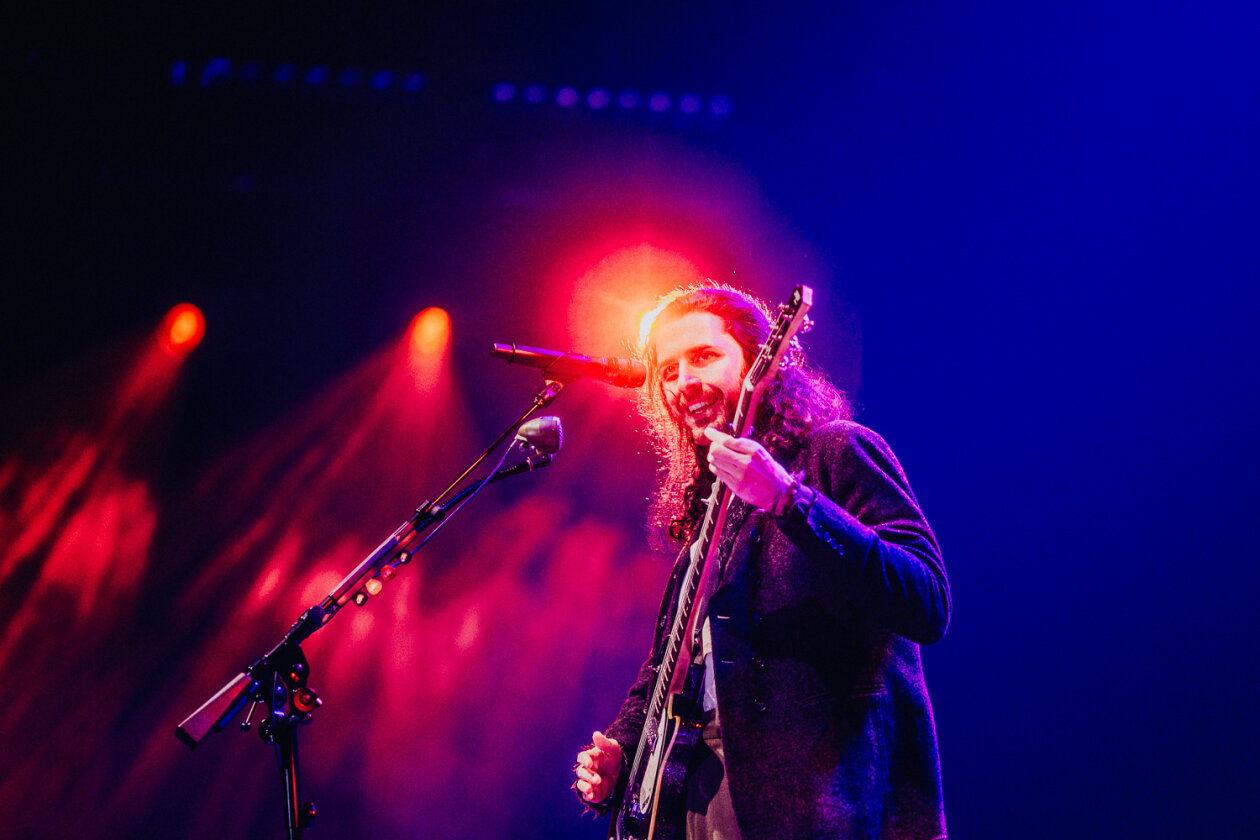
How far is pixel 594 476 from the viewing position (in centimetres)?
445

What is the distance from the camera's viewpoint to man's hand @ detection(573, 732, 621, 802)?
1943 millimetres

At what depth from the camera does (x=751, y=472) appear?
137cm

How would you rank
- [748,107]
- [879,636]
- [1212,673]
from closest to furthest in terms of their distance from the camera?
1. [879,636]
2. [1212,673]
3. [748,107]

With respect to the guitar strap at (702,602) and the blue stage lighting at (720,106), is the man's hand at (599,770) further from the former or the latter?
the blue stage lighting at (720,106)

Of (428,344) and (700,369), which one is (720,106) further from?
(700,369)

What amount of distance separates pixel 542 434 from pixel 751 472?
1069 millimetres

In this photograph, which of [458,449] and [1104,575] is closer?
[1104,575]

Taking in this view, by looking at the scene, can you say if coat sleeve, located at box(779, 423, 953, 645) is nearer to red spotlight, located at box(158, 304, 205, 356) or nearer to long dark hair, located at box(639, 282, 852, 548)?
long dark hair, located at box(639, 282, 852, 548)

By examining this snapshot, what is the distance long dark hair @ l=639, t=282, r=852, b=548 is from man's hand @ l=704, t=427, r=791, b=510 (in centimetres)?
42

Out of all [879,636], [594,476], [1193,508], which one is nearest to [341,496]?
[594,476]

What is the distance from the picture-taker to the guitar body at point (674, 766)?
1655 mm

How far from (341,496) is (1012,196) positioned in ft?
13.2

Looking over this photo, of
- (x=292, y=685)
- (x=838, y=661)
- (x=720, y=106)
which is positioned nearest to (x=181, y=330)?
(x=292, y=685)

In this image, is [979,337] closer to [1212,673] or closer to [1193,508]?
[1193,508]
